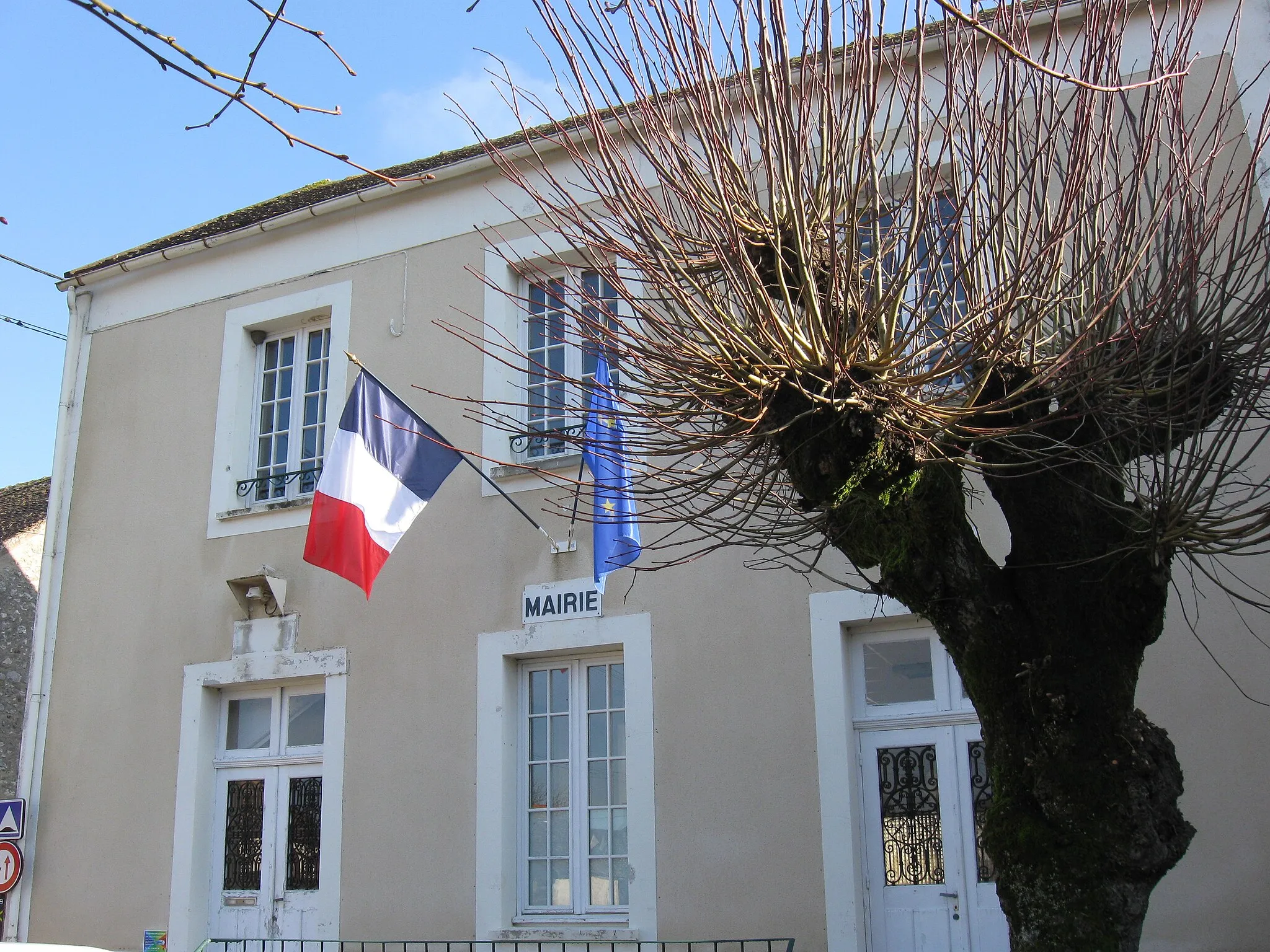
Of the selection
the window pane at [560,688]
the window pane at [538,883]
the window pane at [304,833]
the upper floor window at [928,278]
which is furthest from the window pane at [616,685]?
the upper floor window at [928,278]

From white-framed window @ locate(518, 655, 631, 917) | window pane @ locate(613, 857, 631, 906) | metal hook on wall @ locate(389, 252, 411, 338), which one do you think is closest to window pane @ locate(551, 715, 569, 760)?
white-framed window @ locate(518, 655, 631, 917)

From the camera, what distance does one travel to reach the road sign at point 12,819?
10047 millimetres

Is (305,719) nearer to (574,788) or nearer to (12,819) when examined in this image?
(574,788)

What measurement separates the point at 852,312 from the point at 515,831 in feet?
16.5

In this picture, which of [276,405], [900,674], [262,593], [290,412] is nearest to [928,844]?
[900,674]

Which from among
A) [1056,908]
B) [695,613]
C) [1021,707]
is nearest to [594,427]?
[695,613]

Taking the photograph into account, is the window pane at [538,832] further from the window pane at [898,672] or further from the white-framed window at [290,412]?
the white-framed window at [290,412]

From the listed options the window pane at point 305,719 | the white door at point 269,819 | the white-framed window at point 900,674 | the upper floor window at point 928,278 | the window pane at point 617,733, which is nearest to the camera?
the upper floor window at point 928,278

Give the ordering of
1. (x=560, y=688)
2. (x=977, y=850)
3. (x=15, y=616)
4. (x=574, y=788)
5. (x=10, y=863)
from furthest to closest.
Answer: (x=15, y=616)
(x=10, y=863)
(x=560, y=688)
(x=574, y=788)
(x=977, y=850)

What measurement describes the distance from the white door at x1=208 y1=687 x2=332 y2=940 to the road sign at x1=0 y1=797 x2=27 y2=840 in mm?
1575

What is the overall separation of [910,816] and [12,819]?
6773mm

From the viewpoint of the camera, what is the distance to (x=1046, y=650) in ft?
16.5

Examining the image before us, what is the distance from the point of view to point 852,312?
5.20m

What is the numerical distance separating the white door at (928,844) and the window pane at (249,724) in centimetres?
457
